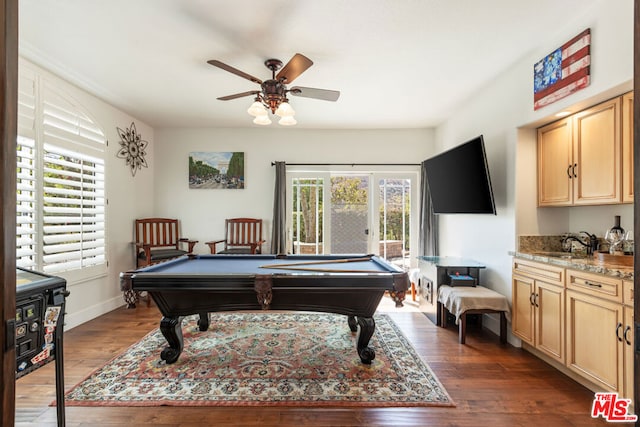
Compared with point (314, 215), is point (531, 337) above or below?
below

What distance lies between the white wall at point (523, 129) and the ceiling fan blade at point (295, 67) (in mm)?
1885

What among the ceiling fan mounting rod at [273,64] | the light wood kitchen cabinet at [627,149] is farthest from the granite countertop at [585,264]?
the ceiling fan mounting rod at [273,64]

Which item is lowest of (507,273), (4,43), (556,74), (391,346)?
(391,346)

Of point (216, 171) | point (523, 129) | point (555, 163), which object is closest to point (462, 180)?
point (523, 129)

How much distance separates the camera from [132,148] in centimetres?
461

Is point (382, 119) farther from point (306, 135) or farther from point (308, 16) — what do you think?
point (308, 16)

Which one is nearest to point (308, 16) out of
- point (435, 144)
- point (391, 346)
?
point (391, 346)

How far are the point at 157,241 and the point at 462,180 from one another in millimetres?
4310

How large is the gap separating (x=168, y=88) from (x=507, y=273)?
4.11m

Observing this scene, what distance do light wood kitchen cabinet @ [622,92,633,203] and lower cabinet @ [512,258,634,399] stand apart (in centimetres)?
61

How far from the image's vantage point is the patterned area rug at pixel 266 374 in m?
2.13

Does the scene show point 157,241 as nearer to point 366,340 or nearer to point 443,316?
point 366,340

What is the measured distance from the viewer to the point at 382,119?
4.71 meters

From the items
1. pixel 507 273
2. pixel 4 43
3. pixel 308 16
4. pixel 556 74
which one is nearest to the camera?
pixel 4 43
